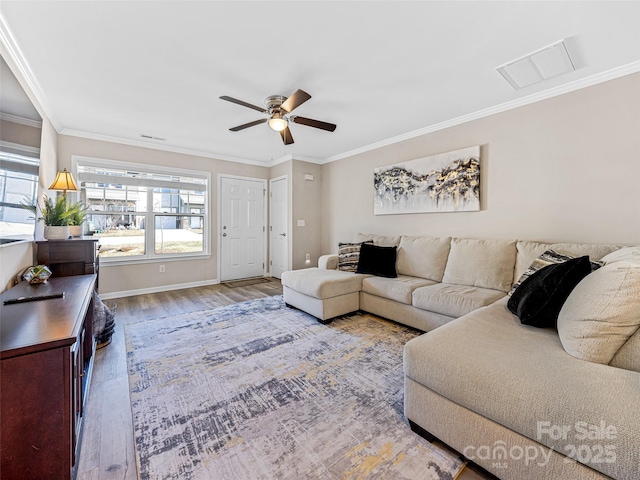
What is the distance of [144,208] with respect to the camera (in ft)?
14.4

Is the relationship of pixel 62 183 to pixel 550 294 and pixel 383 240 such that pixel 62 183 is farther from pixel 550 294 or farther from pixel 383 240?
pixel 550 294

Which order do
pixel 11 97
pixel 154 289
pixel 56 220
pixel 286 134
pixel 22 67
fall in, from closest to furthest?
pixel 11 97 → pixel 22 67 → pixel 56 220 → pixel 286 134 → pixel 154 289

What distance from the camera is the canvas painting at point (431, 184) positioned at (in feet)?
10.6

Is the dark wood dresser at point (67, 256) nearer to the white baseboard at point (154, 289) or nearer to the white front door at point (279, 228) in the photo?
the white baseboard at point (154, 289)

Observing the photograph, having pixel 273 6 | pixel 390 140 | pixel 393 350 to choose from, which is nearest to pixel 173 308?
pixel 393 350

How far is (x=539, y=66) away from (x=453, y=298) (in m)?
2.02

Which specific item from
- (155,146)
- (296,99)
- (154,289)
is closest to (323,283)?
(296,99)

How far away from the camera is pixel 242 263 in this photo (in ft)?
17.6

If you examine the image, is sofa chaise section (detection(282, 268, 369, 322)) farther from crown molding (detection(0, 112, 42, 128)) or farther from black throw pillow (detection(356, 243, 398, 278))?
crown molding (detection(0, 112, 42, 128))

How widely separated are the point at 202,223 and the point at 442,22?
443 centimetres

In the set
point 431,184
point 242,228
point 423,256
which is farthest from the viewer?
point 242,228

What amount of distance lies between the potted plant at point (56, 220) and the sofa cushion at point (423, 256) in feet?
11.8

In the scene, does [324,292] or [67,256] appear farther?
[324,292]

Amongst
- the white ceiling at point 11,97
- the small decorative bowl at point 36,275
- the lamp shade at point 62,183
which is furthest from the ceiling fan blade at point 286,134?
the small decorative bowl at point 36,275
